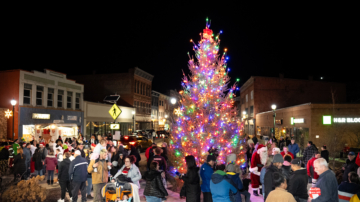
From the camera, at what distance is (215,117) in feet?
40.2

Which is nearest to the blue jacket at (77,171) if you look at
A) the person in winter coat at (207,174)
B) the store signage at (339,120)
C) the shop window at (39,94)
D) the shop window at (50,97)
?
the person in winter coat at (207,174)

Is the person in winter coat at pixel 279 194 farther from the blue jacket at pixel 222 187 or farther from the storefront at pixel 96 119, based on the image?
the storefront at pixel 96 119

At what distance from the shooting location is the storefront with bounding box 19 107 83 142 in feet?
84.9

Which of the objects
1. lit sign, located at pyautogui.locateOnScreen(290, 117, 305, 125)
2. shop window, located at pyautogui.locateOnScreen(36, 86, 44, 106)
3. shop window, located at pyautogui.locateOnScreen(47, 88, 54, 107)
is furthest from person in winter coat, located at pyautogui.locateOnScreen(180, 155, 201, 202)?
shop window, located at pyautogui.locateOnScreen(47, 88, 54, 107)

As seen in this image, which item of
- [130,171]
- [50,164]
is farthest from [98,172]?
[50,164]

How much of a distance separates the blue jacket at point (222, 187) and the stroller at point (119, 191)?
1.77m

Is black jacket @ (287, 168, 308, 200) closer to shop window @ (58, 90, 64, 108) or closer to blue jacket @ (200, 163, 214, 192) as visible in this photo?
blue jacket @ (200, 163, 214, 192)

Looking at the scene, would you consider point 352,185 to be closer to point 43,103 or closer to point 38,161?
point 38,161

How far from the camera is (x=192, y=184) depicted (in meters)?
7.05

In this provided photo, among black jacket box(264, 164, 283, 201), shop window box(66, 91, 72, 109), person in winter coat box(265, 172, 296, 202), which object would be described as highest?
shop window box(66, 91, 72, 109)

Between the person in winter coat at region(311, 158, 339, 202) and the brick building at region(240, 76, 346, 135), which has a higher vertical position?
the brick building at region(240, 76, 346, 135)

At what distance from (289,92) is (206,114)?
137 feet

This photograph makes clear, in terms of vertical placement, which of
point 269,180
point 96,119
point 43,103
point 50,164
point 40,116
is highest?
point 43,103

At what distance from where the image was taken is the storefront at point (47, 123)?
2589cm
